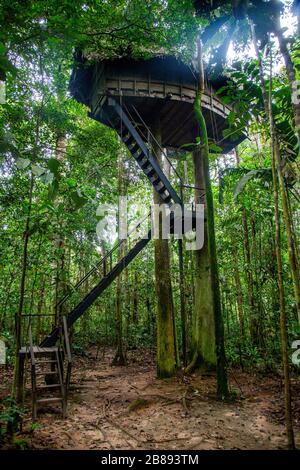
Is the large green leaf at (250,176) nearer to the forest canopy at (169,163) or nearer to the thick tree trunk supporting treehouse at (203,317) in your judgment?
the forest canopy at (169,163)

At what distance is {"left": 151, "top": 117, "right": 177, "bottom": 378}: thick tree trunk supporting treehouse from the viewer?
9648mm

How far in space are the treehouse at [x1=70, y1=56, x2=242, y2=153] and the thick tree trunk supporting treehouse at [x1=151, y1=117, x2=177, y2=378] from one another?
326 cm

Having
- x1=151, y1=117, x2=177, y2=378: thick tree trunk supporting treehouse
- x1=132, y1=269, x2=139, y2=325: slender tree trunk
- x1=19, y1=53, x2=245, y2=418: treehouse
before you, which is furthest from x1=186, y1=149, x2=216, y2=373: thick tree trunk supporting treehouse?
x1=132, y1=269, x2=139, y2=325: slender tree trunk

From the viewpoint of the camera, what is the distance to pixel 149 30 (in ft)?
22.9

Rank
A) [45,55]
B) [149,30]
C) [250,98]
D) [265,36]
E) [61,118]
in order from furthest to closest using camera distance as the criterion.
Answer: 1. [61,118]
2. [250,98]
3. [149,30]
4. [45,55]
5. [265,36]

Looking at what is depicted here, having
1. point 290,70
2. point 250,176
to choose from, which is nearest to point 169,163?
point 250,176

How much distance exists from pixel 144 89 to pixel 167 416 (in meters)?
8.95

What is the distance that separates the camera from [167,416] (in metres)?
6.56

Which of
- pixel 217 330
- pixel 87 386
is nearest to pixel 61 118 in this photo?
pixel 217 330

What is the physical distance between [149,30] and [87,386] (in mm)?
9806

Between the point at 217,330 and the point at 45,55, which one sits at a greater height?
the point at 45,55

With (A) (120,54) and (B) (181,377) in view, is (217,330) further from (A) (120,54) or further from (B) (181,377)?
(A) (120,54)

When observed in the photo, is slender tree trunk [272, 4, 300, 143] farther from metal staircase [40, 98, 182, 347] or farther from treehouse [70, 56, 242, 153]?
metal staircase [40, 98, 182, 347]

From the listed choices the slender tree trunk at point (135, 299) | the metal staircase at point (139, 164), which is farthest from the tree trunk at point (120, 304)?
the slender tree trunk at point (135, 299)
